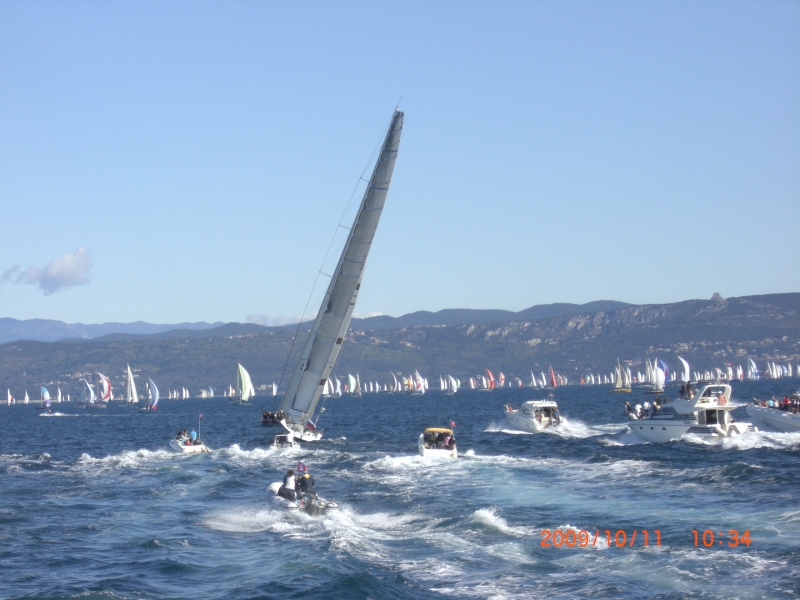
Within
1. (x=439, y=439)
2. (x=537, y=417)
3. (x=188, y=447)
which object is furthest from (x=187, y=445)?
(x=537, y=417)

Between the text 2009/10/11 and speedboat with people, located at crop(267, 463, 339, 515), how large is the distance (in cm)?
850

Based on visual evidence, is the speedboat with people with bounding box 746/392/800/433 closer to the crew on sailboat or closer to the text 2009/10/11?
the crew on sailboat

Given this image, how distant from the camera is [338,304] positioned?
6238 cm

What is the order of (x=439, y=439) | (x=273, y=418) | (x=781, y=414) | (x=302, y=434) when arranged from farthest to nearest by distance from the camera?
(x=273, y=418) < (x=302, y=434) < (x=781, y=414) < (x=439, y=439)

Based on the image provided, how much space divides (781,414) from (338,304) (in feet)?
96.2

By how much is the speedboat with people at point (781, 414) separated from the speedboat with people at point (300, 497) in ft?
112

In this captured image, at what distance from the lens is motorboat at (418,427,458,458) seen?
49.2m

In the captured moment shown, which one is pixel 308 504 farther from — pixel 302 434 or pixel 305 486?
pixel 302 434

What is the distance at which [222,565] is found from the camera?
25.6m

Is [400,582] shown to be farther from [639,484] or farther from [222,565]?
[639,484]

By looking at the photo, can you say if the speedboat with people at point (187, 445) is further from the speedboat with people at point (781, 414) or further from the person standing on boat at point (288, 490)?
the speedboat with people at point (781, 414)

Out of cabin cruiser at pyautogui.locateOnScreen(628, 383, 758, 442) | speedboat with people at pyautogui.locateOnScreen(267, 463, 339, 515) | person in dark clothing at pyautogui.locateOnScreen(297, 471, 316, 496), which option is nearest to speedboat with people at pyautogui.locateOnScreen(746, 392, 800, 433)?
cabin cruiser at pyautogui.locateOnScreen(628, 383, 758, 442)

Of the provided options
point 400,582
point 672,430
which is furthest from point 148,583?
point 672,430

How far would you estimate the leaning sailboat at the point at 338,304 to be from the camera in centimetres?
6116
